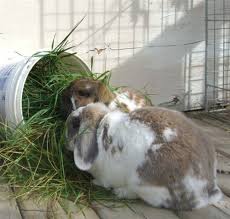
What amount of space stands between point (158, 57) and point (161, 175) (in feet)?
6.62

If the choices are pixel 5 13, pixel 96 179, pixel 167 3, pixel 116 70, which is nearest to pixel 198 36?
pixel 167 3

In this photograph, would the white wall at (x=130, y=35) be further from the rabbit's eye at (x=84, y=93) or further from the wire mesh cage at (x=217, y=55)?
the rabbit's eye at (x=84, y=93)

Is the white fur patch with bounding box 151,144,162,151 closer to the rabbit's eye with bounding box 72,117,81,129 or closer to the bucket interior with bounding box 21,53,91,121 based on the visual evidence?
the rabbit's eye with bounding box 72,117,81,129

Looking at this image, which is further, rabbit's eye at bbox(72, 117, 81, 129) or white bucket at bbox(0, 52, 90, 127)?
white bucket at bbox(0, 52, 90, 127)

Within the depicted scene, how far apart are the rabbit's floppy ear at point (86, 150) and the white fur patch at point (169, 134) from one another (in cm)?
35

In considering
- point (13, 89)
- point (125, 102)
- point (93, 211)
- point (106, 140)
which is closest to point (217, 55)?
point (125, 102)

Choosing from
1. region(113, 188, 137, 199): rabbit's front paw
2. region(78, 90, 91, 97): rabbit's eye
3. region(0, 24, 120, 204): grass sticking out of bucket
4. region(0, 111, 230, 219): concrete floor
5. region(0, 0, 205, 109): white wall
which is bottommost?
region(0, 111, 230, 219): concrete floor

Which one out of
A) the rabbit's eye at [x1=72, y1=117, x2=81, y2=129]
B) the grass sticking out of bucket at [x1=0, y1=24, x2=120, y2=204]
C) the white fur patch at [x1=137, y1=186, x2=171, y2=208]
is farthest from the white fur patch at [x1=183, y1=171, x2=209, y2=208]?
the rabbit's eye at [x1=72, y1=117, x2=81, y2=129]

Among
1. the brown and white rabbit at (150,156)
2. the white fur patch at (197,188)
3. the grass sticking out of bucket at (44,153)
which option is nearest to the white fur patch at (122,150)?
the brown and white rabbit at (150,156)

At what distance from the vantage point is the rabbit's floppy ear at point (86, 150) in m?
2.67

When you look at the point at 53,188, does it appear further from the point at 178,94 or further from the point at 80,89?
the point at 178,94

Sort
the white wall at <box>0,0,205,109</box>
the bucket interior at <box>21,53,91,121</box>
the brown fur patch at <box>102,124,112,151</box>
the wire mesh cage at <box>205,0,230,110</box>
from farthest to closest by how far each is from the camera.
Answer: the wire mesh cage at <box>205,0,230,110</box> → the white wall at <box>0,0,205,109</box> → the bucket interior at <box>21,53,91,121</box> → the brown fur patch at <box>102,124,112,151</box>

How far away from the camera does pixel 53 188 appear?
9.05 ft

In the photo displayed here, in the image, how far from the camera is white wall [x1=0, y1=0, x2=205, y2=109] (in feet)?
12.8
